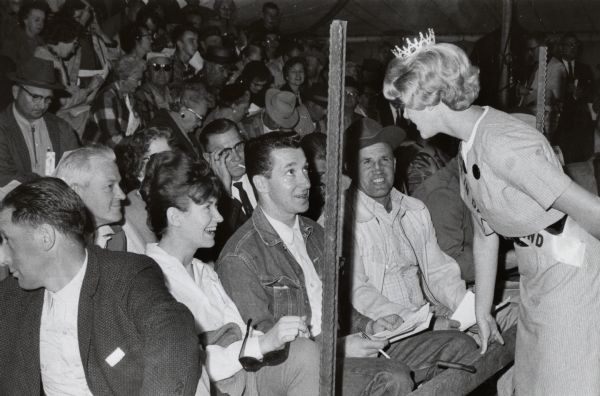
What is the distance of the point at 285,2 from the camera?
10.4 m

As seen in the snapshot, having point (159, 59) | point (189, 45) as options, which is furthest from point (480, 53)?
point (159, 59)

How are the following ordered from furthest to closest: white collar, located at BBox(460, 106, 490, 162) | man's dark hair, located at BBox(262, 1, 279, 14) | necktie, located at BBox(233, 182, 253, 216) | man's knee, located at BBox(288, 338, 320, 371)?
1. man's dark hair, located at BBox(262, 1, 279, 14)
2. necktie, located at BBox(233, 182, 253, 216)
3. man's knee, located at BBox(288, 338, 320, 371)
4. white collar, located at BBox(460, 106, 490, 162)

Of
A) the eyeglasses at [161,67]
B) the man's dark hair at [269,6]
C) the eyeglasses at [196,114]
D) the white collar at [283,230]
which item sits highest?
the man's dark hair at [269,6]

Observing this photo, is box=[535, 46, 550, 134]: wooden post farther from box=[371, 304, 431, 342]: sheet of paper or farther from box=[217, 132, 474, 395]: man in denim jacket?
box=[371, 304, 431, 342]: sheet of paper

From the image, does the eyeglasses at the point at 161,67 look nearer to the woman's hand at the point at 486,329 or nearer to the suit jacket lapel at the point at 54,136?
the suit jacket lapel at the point at 54,136

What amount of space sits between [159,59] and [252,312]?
4.06 metres

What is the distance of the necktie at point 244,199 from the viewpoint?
4.99m

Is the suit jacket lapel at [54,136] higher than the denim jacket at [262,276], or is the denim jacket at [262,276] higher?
the suit jacket lapel at [54,136]

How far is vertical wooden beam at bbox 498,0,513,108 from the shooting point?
30.8ft

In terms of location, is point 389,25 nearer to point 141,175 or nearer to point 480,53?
point 480,53

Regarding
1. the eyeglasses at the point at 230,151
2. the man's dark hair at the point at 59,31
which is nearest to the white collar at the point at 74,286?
the eyeglasses at the point at 230,151

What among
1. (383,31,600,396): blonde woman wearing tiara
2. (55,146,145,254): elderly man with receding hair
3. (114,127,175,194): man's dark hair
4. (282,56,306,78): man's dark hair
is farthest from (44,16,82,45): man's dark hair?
(383,31,600,396): blonde woman wearing tiara

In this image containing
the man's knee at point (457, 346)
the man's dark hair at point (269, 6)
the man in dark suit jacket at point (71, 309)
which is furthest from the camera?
the man's dark hair at point (269, 6)

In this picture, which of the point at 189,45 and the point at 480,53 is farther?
the point at 480,53
